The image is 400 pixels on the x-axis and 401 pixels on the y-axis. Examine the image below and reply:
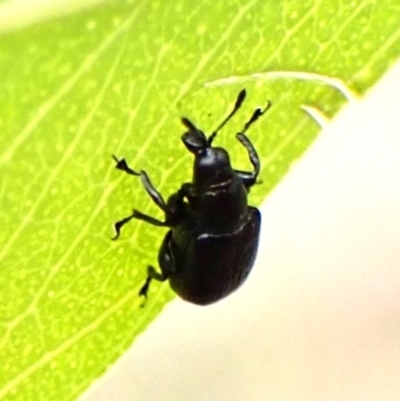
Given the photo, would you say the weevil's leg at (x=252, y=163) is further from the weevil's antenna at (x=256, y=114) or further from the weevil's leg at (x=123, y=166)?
the weevil's leg at (x=123, y=166)

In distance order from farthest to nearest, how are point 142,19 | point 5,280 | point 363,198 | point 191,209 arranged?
point 363,198 → point 191,209 → point 5,280 → point 142,19

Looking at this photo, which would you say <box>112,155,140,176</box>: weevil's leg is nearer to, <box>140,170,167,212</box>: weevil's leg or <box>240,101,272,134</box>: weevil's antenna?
<box>140,170,167,212</box>: weevil's leg

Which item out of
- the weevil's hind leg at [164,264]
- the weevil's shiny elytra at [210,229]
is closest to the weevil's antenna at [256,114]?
the weevil's shiny elytra at [210,229]

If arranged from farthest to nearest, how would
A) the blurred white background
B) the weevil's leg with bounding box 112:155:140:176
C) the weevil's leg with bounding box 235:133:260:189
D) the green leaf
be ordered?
the blurred white background → the weevil's leg with bounding box 235:133:260:189 → the weevil's leg with bounding box 112:155:140:176 → the green leaf

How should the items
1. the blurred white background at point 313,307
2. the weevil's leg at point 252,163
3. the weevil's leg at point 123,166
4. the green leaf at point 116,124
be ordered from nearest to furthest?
the green leaf at point 116,124, the weevil's leg at point 123,166, the weevil's leg at point 252,163, the blurred white background at point 313,307

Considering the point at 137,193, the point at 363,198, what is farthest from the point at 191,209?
the point at 363,198

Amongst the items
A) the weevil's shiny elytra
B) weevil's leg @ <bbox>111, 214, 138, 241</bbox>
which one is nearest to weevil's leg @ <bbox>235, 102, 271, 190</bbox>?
the weevil's shiny elytra

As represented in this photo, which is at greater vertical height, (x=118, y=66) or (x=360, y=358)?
(x=118, y=66)

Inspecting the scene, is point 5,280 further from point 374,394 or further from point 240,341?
point 374,394
